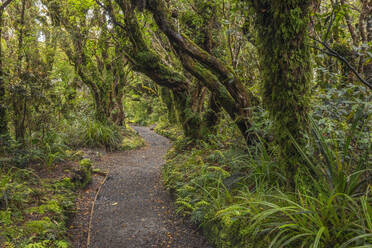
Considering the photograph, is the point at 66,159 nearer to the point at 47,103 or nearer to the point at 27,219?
the point at 47,103

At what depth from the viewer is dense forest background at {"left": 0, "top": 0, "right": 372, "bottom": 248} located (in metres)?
2.51

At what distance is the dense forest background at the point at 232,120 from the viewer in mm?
2514

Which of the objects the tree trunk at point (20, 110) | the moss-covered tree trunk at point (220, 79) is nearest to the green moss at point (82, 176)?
the tree trunk at point (20, 110)

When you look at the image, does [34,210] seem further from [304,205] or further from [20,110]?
[304,205]

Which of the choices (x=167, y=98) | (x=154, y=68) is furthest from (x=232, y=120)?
(x=167, y=98)

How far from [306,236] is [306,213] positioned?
20 cm

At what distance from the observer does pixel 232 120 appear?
5.72 m

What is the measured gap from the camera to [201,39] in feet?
24.2

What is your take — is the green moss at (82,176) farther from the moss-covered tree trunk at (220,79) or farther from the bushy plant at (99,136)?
the moss-covered tree trunk at (220,79)

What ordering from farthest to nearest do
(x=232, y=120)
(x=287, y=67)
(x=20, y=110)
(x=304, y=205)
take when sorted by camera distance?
1. (x=20, y=110)
2. (x=232, y=120)
3. (x=287, y=67)
4. (x=304, y=205)

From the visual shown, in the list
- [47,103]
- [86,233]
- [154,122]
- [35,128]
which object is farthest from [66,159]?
[154,122]

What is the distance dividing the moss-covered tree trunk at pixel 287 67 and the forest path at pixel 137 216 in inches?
75.4

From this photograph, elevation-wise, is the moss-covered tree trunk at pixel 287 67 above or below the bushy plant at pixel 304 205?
above

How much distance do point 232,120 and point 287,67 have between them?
119 inches
